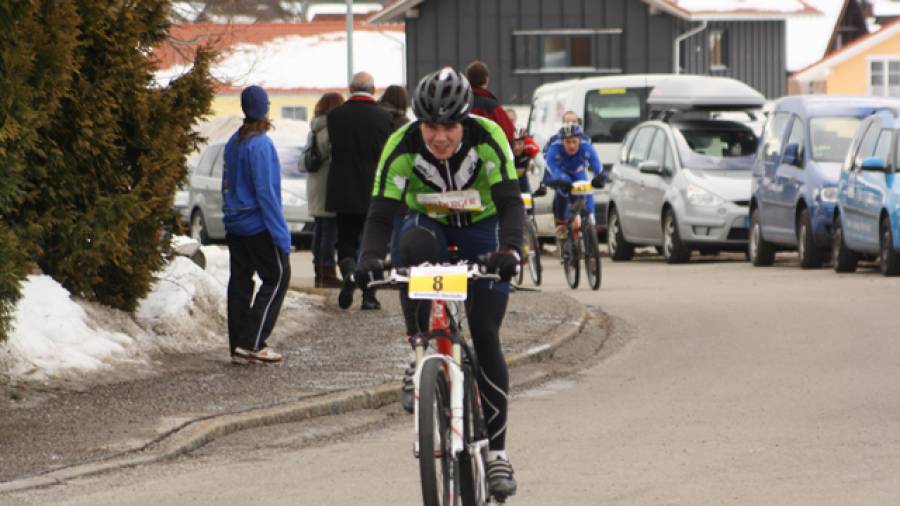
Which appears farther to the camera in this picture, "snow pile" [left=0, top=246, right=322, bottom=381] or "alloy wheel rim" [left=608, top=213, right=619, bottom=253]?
"alloy wheel rim" [left=608, top=213, right=619, bottom=253]

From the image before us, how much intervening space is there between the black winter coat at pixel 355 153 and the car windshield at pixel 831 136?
27.6 feet

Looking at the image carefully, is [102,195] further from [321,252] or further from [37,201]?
[321,252]

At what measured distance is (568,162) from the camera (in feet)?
66.9

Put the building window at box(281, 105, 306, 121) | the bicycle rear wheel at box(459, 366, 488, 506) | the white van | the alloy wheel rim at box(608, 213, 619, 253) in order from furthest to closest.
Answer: the building window at box(281, 105, 306, 121) → the white van → the alloy wheel rim at box(608, 213, 619, 253) → the bicycle rear wheel at box(459, 366, 488, 506)

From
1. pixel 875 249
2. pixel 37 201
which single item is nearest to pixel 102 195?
pixel 37 201

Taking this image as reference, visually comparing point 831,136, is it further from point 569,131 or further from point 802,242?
point 569,131

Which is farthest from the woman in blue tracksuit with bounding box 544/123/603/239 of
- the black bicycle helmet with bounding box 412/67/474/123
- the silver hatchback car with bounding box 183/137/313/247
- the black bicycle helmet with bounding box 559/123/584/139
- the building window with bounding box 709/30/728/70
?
the building window with bounding box 709/30/728/70

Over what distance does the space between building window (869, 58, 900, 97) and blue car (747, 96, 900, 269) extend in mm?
51741

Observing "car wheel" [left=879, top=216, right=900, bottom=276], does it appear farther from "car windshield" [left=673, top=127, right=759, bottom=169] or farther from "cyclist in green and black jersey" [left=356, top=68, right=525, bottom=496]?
"cyclist in green and black jersey" [left=356, top=68, right=525, bottom=496]

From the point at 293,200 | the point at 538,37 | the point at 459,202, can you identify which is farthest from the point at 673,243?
the point at 538,37

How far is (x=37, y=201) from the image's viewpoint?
1224cm

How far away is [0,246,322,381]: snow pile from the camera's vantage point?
11625 mm

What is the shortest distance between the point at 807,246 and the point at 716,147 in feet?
11.1

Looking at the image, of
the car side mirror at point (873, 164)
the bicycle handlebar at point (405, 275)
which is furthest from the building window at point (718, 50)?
the bicycle handlebar at point (405, 275)
